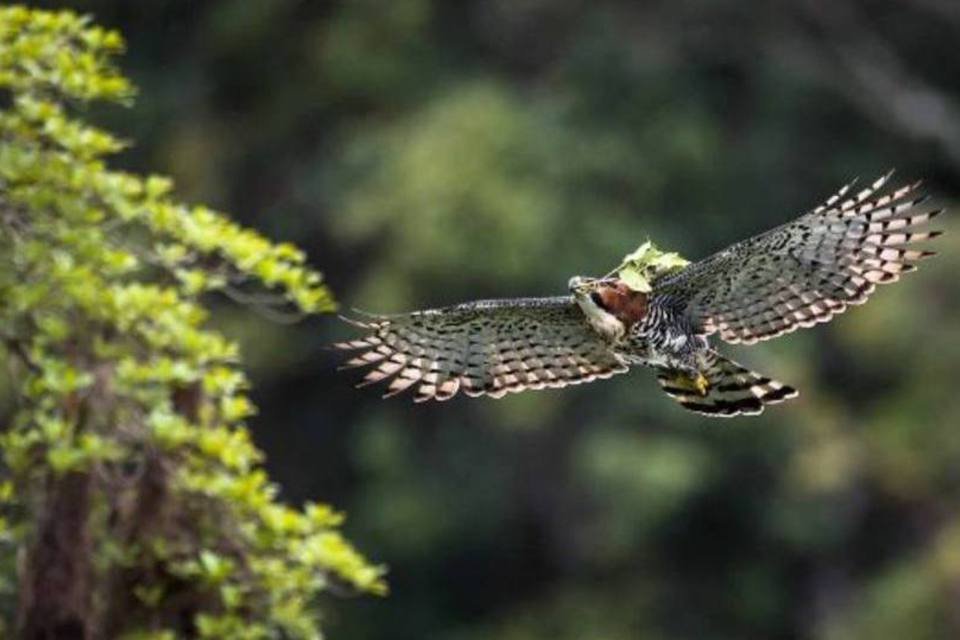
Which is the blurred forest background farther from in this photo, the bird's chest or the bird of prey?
the bird's chest

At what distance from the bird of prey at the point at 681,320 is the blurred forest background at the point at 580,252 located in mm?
11269

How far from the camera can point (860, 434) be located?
21.7 meters

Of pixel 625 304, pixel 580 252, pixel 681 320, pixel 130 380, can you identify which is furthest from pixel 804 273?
pixel 580 252

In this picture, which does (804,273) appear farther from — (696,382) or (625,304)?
(625,304)

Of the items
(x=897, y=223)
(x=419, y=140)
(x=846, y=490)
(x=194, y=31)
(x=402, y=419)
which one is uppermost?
(x=194, y=31)

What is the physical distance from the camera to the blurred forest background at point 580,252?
21.8 m

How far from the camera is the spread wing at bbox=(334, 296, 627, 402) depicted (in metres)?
8.64

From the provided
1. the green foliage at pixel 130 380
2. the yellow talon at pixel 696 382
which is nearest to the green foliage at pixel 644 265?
the yellow talon at pixel 696 382

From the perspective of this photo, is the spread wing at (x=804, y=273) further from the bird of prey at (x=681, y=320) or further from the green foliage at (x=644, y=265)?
the green foliage at (x=644, y=265)

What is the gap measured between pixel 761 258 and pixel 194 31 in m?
18.5

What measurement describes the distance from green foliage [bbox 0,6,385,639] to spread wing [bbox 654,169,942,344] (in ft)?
3.98

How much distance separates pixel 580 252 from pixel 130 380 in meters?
14.1

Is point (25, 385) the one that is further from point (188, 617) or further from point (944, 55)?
point (944, 55)

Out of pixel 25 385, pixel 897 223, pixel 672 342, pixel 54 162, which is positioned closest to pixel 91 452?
pixel 25 385
